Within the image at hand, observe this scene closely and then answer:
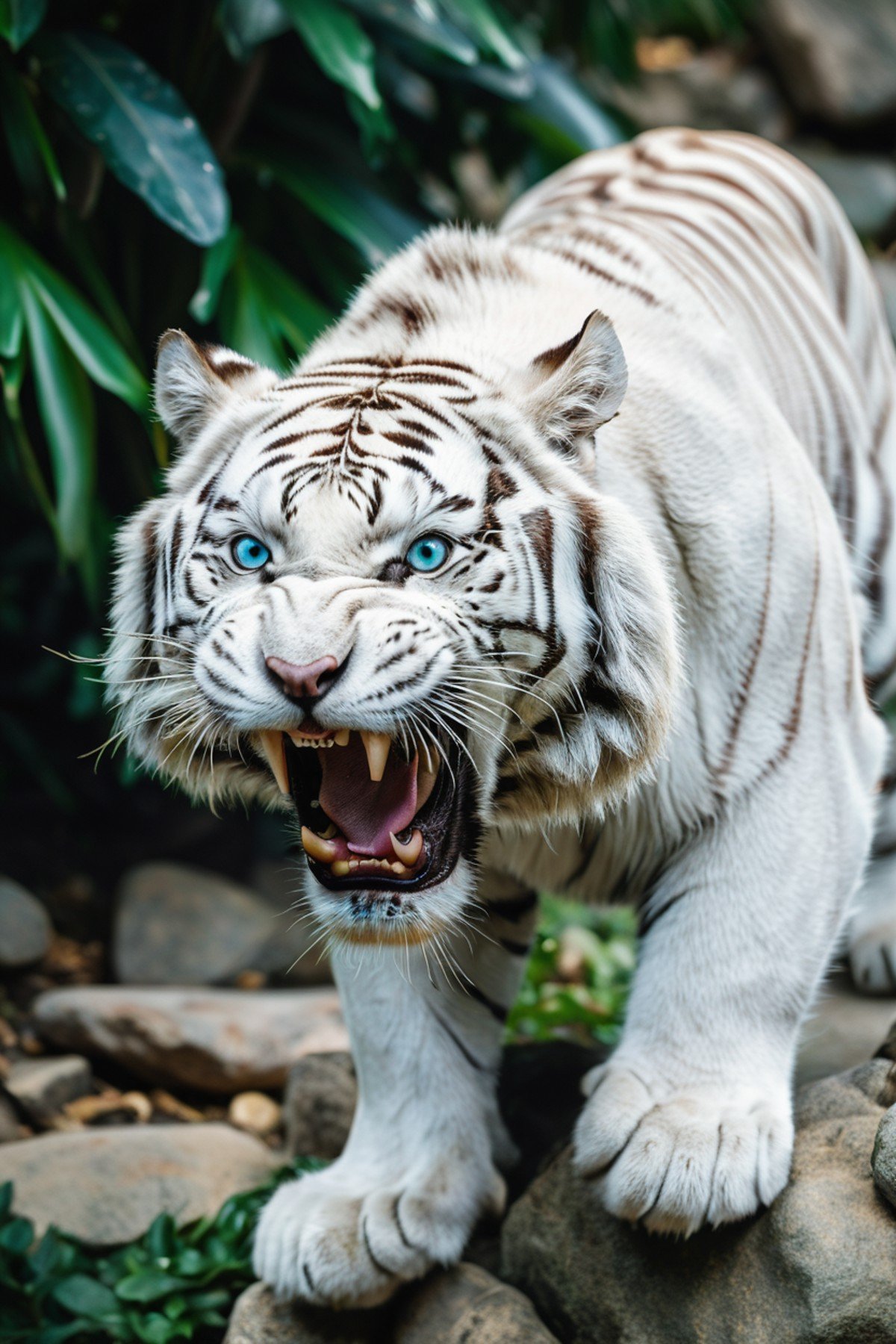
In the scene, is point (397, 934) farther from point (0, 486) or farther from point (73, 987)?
point (0, 486)

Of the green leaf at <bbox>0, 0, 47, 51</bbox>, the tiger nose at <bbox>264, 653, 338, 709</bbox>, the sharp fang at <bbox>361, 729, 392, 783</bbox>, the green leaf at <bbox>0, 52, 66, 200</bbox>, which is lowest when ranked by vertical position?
the sharp fang at <bbox>361, 729, 392, 783</bbox>

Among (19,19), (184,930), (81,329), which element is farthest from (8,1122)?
(19,19)

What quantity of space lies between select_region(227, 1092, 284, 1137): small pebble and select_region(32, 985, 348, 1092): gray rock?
29 millimetres

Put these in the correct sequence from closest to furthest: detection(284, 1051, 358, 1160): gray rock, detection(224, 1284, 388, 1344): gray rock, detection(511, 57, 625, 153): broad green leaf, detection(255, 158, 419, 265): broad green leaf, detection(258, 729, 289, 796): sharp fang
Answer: detection(258, 729, 289, 796): sharp fang < detection(224, 1284, 388, 1344): gray rock < detection(284, 1051, 358, 1160): gray rock < detection(255, 158, 419, 265): broad green leaf < detection(511, 57, 625, 153): broad green leaf

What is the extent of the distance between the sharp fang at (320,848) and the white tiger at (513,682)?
0.01 meters

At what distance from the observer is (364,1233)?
1.86 metres

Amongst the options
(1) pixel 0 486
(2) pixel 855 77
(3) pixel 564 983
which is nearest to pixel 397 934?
(3) pixel 564 983

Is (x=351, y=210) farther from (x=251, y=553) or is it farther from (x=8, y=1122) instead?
(x=8, y=1122)

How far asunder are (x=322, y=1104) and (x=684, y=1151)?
105cm

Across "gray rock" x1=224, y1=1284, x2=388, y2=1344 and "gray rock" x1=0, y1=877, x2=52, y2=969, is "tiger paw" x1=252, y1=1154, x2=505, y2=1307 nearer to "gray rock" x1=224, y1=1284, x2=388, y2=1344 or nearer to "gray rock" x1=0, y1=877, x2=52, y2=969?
"gray rock" x1=224, y1=1284, x2=388, y2=1344

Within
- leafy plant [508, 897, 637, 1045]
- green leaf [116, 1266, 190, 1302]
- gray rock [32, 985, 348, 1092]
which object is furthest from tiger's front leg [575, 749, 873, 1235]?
gray rock [32, 985, 348, 1092]

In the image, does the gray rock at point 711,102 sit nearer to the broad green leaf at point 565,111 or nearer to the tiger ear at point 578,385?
the broad green leaf at point 565,111

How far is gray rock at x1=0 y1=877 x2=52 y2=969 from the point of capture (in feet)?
→ 11.4

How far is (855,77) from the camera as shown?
6.23 m
